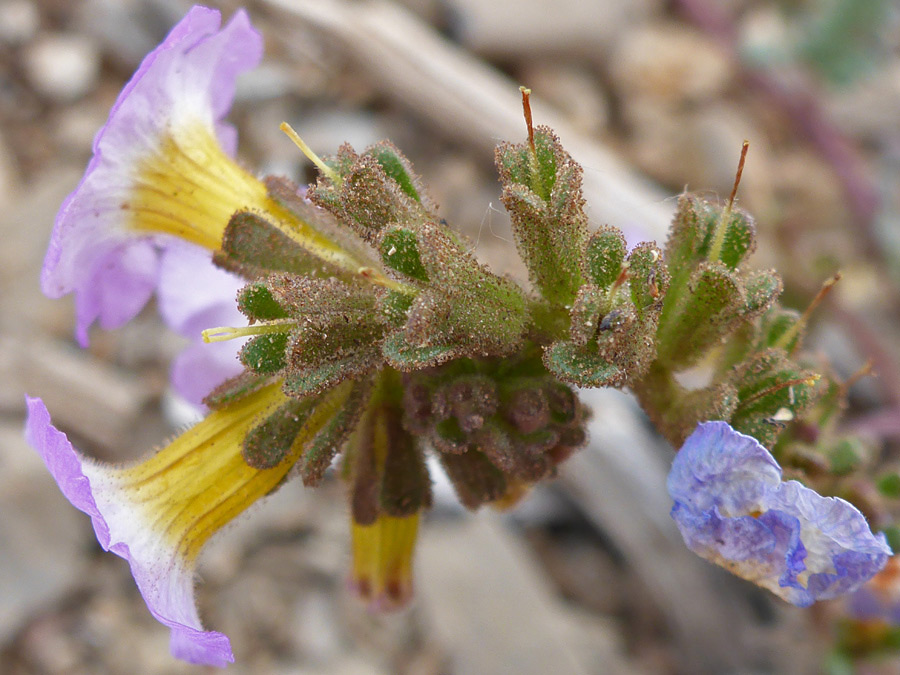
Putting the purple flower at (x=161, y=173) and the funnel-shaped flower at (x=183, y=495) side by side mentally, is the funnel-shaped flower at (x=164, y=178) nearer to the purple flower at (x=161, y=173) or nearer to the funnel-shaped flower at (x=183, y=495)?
the purple flower at (x=161, y=173)

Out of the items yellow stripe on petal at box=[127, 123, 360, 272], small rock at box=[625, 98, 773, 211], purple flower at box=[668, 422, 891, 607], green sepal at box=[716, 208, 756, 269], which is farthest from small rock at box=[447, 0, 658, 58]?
purple flower at box=[668, 422, 891, 607]

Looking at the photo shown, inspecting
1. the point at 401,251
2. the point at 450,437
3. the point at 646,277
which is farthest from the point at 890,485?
the point at 401,251

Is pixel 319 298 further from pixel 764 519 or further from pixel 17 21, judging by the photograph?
pixel 17 21

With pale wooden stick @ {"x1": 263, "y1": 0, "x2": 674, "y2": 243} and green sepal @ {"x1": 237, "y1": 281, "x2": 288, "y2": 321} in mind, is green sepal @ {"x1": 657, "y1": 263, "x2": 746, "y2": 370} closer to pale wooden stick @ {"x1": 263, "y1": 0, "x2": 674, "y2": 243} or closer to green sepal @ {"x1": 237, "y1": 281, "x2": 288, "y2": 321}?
green sepal @ {"x1": 237, "y1": 281, "x2": 288, "y2": 321}

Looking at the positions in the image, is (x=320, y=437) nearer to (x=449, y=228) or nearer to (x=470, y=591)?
(x=449, y=228)

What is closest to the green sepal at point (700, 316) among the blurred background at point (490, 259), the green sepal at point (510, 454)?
the green sepal at point (510, 454)

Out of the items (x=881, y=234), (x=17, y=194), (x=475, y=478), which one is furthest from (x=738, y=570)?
(x=17, y=194)
